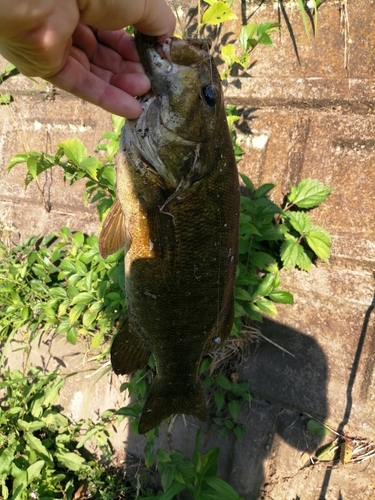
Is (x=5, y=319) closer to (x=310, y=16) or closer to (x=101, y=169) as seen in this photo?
(x=101, y=169)

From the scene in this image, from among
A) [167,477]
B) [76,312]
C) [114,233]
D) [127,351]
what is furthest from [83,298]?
Answer: [167,477]

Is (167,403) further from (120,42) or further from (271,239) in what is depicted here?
(120,42)

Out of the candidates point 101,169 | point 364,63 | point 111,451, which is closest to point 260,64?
point 364,63

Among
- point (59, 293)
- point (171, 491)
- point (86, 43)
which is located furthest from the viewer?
point (59, 293)

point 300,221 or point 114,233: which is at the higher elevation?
point 300,221

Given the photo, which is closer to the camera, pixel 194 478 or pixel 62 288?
pixel 194 478

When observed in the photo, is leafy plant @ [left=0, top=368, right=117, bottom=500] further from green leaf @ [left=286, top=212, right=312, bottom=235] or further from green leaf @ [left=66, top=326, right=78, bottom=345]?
green leaf @ [left=286, top=212, right=312, bottom=235]
